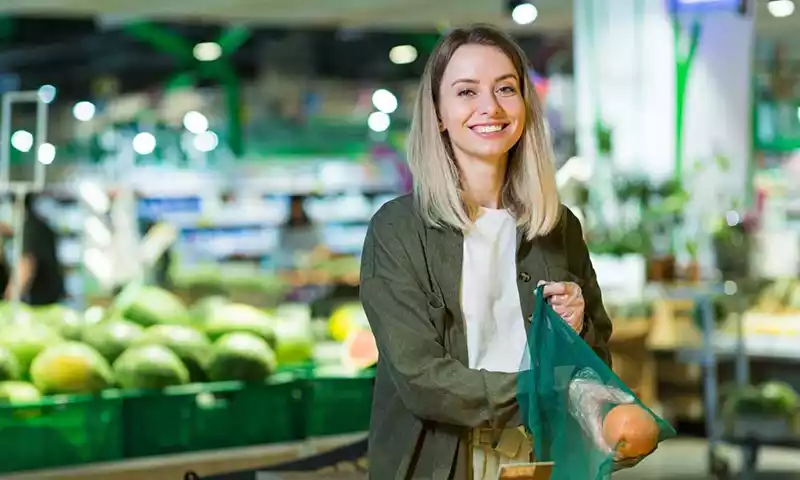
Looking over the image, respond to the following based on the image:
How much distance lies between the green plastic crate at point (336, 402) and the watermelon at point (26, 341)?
0.67 metres

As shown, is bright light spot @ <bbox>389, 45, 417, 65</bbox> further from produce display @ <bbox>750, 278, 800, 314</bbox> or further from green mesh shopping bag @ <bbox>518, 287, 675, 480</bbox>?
green mesh shopping bag @ <bbox>518, 287, 675, 480</bbox>

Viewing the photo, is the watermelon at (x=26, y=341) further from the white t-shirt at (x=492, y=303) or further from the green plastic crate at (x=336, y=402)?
the white t-shirt at (x=492, y=303)

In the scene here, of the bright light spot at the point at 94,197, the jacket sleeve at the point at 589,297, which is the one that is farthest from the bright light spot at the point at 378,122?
the jacket sleeve at the point at 589,297

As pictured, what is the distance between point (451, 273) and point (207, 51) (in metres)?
5.22

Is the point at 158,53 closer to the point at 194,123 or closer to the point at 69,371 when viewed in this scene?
the point at 194,123

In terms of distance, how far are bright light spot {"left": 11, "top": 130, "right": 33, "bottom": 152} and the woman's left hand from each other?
2.31 m

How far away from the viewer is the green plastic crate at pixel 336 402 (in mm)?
3445

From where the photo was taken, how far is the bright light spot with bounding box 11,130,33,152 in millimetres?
3697

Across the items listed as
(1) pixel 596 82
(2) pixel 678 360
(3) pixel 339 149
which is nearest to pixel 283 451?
(2) pixel 678 360

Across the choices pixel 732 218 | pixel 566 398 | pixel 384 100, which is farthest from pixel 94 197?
pixel 732 218

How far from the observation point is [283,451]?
132 inches

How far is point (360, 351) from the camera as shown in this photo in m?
3.69

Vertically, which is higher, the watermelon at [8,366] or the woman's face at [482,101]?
the woman's face at [482,101]

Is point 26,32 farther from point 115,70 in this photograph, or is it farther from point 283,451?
point 283,451
